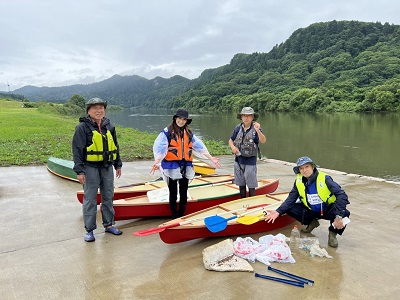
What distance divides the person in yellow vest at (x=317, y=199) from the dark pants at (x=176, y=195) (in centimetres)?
132

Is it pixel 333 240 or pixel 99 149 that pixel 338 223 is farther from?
pixel 99 149

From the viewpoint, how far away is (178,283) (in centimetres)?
326

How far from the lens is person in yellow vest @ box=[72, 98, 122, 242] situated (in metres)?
4.08

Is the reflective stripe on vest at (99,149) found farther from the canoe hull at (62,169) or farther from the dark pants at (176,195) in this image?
the canoe hull at (62,169)

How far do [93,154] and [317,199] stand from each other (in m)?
2.99

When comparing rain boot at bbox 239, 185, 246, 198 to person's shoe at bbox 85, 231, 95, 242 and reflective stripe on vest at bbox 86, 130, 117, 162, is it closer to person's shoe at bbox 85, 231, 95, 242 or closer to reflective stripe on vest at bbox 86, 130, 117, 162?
reflective stripe on vest at bbox 86, 130, 117, 162

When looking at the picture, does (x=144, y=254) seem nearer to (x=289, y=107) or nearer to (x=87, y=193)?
(x=87, y=193)

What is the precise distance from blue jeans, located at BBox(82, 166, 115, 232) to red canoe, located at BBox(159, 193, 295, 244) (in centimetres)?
101

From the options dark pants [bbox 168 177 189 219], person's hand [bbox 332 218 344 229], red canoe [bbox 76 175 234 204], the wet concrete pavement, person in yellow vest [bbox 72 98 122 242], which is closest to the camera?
the wet concrete pavement

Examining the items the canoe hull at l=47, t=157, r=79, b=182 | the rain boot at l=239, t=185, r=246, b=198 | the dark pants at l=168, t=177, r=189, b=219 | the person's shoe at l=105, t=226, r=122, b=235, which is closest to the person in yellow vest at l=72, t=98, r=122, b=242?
the person's shoe at l=105, t=226, r=122, b=235

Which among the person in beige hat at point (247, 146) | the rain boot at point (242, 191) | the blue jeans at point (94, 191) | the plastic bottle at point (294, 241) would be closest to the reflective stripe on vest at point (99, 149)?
the blue jeans at point (94, 191)

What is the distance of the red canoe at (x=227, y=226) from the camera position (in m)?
3.97

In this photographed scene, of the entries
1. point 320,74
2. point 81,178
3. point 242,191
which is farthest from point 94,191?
point 320,74

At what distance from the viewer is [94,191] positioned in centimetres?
429
